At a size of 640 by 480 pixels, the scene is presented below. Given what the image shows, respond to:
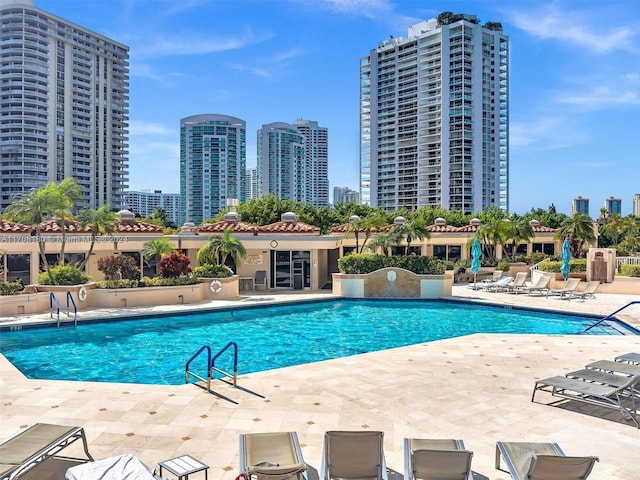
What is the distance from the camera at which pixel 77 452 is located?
6207mm

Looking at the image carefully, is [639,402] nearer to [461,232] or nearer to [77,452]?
[77,452]

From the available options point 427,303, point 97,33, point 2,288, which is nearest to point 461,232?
point 427,303

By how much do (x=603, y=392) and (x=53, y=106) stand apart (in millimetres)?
118174

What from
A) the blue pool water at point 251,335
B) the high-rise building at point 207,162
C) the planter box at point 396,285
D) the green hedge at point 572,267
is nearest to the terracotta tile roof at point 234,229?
the planter box at point 396,285

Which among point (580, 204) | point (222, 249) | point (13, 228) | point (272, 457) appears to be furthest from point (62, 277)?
point (580, 204)

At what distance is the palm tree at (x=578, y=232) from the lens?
104 feet

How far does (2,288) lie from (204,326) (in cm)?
738

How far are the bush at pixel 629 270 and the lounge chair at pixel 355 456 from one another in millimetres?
22629

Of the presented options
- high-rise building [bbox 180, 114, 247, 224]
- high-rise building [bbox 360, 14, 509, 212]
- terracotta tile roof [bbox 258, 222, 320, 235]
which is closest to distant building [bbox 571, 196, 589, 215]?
high-rise building [bbox 360, 14, 509, 212]

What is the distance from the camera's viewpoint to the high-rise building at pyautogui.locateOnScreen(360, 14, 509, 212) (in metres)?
100

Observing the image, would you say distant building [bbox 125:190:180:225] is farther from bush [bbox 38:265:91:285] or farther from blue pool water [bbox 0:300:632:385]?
blue pool water [bbox 0:300:632:385]

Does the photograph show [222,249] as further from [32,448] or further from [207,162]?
[207,162]

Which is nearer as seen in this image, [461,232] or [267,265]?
[267,265]

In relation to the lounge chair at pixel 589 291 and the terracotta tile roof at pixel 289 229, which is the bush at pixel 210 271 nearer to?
the terracotta tile roof at pixel 289 229
